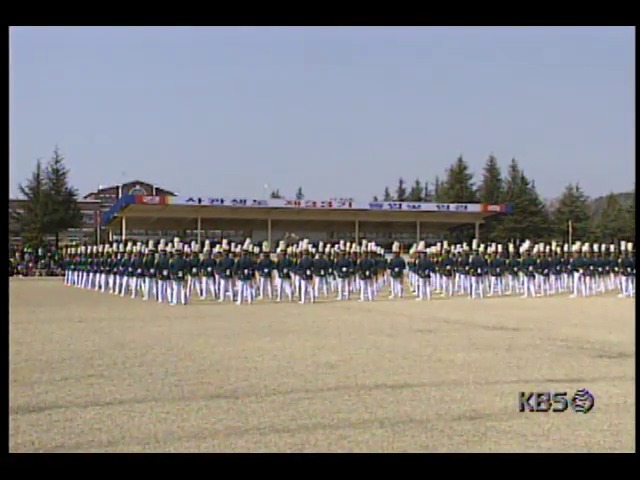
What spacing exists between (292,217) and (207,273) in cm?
3491

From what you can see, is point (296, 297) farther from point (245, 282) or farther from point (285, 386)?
point (285, 386)

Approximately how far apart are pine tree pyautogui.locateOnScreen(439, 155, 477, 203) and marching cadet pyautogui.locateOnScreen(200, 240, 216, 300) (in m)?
50.3

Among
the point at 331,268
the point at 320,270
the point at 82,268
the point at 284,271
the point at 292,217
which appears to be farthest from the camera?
the point at 292,217

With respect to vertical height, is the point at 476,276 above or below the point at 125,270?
below

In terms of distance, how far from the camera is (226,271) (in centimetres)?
2050

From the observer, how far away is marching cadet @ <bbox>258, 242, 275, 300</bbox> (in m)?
21.0

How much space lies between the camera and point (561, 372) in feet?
29.1

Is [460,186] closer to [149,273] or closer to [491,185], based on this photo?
[491,185]

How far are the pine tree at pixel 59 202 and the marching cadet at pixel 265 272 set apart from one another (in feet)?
131

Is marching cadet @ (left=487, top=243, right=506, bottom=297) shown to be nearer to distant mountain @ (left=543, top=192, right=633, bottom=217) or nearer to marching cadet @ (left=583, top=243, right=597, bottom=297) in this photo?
marching cadet @ (left=583, top=243, right=597, bottom=297)

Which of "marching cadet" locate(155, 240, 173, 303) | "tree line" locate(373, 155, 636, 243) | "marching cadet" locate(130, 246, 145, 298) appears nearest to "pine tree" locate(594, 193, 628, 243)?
"tree line" locate(373, 155, 636, 243)

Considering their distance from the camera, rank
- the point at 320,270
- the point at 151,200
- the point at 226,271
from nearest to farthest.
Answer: the point at 226,271 → the point at 320,270 → the point at 151,200

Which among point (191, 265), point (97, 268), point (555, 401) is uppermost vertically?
point (191, 265)

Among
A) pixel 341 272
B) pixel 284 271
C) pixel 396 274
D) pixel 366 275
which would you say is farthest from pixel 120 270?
pixel 396 274
